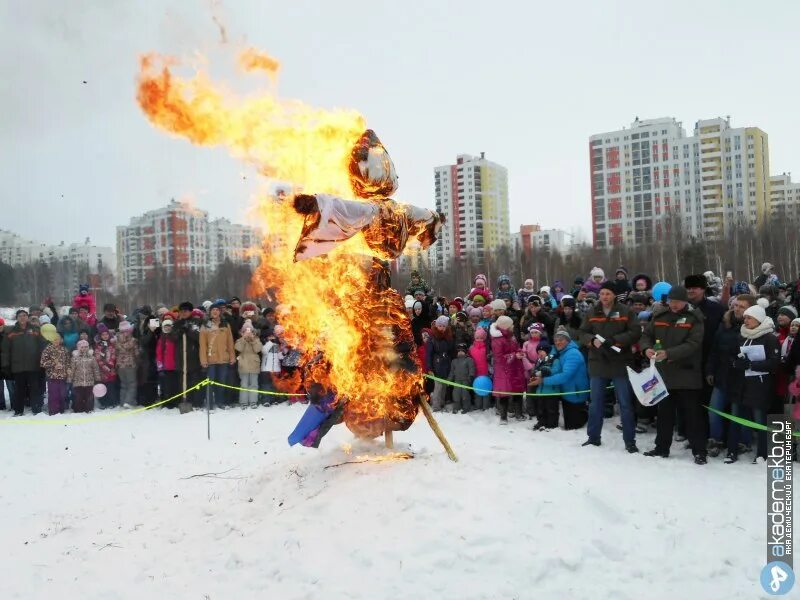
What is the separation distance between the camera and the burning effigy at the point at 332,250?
268 inches

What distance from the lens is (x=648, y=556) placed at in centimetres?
537

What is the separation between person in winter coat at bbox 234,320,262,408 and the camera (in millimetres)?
13977

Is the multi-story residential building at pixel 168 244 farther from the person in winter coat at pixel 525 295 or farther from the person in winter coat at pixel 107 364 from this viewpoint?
the person in winter coat at pixel 525 295

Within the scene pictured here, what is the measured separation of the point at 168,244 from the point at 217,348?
51.3 m

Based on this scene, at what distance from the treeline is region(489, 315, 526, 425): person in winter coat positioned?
29.0 meters

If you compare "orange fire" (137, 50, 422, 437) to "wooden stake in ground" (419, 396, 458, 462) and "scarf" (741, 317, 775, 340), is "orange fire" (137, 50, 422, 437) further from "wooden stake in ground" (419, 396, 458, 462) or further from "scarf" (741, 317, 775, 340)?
"scarf" (741, 317, 775, 340)

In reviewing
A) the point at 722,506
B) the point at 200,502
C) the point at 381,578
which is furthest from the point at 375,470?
the point at 722,506

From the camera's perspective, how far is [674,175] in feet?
243

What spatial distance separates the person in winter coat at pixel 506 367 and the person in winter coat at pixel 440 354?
1317mm

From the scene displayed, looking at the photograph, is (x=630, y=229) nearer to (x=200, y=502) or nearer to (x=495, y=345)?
(x=495, y=345)

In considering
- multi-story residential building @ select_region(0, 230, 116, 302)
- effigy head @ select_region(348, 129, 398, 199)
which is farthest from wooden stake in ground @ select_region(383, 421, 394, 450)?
multi-story residential building @ select_region(0, 230, 116, 302)

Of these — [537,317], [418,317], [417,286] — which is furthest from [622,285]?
[418,317]

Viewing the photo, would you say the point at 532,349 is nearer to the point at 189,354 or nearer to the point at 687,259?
the point at 189,354

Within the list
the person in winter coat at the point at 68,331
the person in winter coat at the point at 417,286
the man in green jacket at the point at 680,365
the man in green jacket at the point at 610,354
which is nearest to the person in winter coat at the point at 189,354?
the person in winter coat at the point at 68,331
